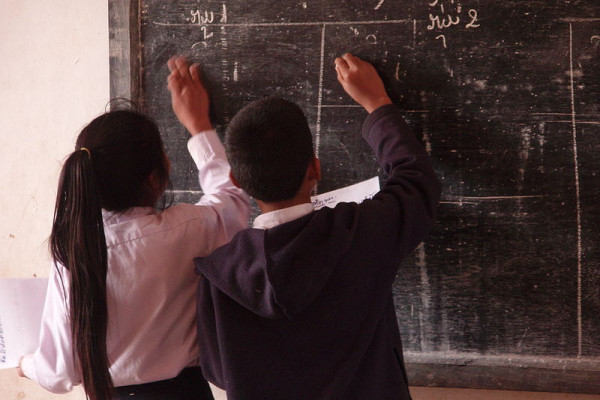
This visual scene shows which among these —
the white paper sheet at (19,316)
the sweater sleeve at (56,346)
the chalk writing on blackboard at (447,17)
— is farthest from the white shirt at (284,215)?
the white paper sheet at (19,316)

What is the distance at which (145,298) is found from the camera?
105cm

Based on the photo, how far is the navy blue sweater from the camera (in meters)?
0.90

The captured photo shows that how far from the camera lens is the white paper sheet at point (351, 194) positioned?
4.11 ft

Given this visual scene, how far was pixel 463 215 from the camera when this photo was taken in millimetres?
1227

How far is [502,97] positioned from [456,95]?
0.29 ft

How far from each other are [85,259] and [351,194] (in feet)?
1.83

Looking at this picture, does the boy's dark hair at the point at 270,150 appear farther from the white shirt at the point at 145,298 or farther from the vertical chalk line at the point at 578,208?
the vertical chalk line at the point at 578,208

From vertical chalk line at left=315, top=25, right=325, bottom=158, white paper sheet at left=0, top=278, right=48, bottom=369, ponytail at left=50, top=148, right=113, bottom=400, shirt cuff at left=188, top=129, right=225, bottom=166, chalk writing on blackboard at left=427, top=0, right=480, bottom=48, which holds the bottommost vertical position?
white paper sheet at left=0, top=278, right=48, bottom=369

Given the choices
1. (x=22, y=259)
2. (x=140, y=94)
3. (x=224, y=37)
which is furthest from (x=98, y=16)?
(x=22, y=259)

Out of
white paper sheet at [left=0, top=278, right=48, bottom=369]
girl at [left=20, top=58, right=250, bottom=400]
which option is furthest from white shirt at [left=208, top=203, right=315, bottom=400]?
white paper sheet at [left=0, top=278, right=48, bottom=369]

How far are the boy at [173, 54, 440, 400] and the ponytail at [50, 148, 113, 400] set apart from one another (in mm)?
175

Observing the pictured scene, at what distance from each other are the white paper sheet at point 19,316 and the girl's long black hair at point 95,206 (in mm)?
263

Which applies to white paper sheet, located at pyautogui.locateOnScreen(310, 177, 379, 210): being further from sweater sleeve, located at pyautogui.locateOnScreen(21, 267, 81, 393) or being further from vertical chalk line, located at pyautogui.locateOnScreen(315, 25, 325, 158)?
sweater sleeve, located at pyautogui.locateOnScreen(21, 267, 81, 393)

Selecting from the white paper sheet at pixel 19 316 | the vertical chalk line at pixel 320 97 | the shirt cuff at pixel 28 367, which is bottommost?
the shirt cuff at pixel 28 367
